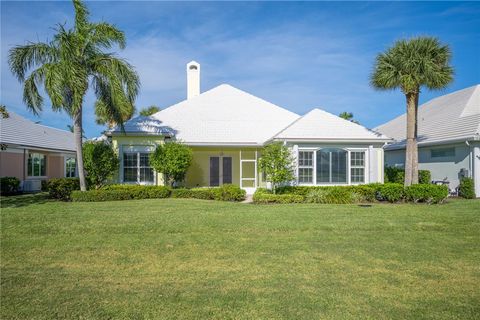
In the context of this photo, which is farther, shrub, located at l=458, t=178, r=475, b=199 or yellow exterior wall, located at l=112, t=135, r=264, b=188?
yellow exterior wall, located at l=112, t=135, r=264, b=188

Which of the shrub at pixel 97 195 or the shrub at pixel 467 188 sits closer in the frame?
the shrub at pixel 97 195

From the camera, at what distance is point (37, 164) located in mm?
26766

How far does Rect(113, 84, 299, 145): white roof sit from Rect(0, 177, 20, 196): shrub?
6721 mm

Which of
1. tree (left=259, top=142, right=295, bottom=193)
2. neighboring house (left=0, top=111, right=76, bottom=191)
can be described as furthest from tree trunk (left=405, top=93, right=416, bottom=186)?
neighboring house (left=0, top=111, right=76, bottom=191)

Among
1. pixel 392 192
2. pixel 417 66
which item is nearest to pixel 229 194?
pixel 392 192

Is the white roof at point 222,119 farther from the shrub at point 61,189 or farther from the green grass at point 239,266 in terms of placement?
the green grass at point 239,266

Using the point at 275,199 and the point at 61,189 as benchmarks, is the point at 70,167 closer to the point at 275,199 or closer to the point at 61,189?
A: the point at 61,189

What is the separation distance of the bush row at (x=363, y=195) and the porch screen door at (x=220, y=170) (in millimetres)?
6992

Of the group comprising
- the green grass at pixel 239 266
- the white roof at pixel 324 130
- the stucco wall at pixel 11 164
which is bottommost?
the green grass at pixel 239 266

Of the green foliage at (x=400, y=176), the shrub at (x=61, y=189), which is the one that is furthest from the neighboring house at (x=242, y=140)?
the shrub at (x=61, y=189)

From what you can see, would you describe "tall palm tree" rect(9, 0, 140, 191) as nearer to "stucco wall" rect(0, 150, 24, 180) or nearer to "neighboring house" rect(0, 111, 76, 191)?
"neighboring house" rect(0, 111, 76, 191)

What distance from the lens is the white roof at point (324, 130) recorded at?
61.1 ft

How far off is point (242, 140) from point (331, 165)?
5795 mm

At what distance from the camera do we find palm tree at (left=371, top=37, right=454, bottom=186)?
17078 millimetres
